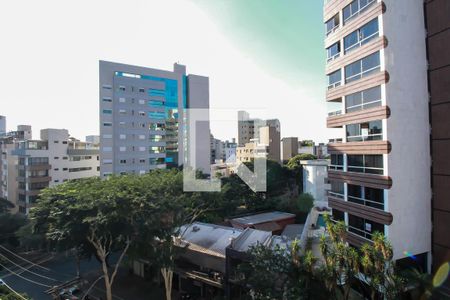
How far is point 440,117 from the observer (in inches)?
433

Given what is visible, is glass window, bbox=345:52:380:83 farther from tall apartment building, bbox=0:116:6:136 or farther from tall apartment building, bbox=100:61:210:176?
tall apartment building, bbox=0:116:6:136

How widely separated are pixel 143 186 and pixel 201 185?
615cm

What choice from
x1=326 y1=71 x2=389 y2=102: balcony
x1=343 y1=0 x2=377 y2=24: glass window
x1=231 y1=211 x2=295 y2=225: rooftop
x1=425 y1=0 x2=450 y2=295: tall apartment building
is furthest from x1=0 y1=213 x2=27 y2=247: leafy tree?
x1=425 y1=0 x2=450 y2=295: tall apartment building

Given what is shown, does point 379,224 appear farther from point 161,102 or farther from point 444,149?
point 161,102

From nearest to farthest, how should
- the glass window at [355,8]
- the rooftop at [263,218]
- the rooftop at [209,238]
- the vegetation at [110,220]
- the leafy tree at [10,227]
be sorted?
the glass window at [355,8] < the vegetation at [110,220] < the rooftop at [209,238] < the leafy tree at [10,227] < the rooftop at [263,218]

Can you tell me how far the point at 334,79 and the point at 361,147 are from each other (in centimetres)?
426

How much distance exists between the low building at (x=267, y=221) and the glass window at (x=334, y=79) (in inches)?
589

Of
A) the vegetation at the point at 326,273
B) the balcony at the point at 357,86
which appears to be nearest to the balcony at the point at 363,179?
the vegetation at the point at 326,273

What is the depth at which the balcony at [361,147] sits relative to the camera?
11.0 m

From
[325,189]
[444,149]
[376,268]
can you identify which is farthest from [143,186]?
[325,189]

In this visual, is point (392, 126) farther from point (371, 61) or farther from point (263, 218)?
point (263, 218)

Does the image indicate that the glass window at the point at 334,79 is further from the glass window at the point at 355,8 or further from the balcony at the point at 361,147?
the balcony at the point at 361,147

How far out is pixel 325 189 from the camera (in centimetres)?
3064

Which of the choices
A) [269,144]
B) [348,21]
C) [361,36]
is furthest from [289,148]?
[361,36]
